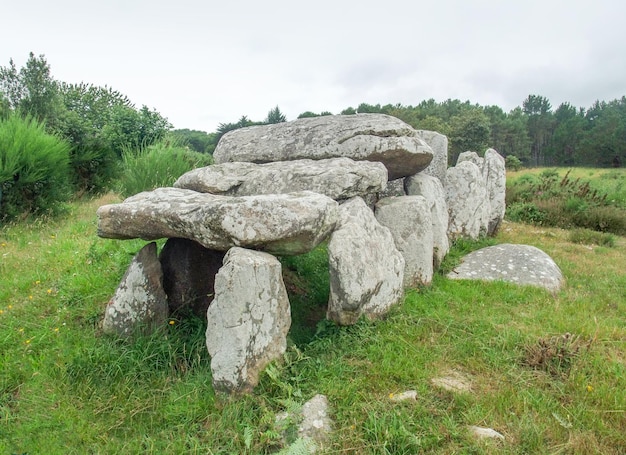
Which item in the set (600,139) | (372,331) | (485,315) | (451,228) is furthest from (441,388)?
(600,139)

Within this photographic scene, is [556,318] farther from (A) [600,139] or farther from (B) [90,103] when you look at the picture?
(A) [600,139]

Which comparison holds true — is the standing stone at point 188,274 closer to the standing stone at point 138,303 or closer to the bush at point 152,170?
the standing stone at point 138,303

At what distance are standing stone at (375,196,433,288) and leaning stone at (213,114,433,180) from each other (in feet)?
2.54

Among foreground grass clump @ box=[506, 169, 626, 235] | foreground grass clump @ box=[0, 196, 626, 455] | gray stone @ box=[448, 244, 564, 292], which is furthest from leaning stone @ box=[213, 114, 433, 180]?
foreground grass clump @ box=[506, 169, 626, 235]

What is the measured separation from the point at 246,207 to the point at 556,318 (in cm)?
350

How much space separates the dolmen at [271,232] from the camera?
3.88m

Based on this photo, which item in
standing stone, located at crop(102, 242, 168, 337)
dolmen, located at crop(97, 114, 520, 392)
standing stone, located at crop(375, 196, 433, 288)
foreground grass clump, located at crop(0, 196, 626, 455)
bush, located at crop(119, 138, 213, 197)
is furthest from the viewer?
bush, located at crop(119, 138, 213, 197)

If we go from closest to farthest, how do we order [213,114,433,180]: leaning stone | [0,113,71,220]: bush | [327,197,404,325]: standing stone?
[327,197,404,325]: standing stone, [213,114,433,180]: leaning stone, [0,113,71,220]: bush

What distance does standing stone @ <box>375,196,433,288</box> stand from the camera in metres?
5.85

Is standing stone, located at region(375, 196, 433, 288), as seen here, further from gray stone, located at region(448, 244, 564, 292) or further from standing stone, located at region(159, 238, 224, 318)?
standing stone, located at region(159, 238, 224, 318)

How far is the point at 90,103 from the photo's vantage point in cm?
3033

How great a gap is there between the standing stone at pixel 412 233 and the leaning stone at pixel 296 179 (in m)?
0.55

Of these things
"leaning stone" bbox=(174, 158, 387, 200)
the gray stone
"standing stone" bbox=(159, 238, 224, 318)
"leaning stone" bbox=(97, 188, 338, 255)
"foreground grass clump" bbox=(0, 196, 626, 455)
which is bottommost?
"foreground grass clump" bbox=(0, 196, 626, 455)

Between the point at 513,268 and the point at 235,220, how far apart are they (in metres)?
4.45
